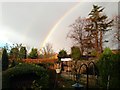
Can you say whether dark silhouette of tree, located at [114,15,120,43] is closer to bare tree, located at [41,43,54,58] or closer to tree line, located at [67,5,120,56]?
tree line, located at [67,5,120,56]

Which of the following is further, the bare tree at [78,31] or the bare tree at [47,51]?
the bare tree at [47,51]

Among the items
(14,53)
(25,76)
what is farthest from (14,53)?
(25,76)

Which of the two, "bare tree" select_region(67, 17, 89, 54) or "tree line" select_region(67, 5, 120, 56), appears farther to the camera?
"bare tree" select_region(67, 17, 89, 54)

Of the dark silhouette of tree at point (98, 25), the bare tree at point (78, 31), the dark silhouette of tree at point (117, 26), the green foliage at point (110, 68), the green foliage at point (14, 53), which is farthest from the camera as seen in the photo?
the bare tree at point (78, 31)

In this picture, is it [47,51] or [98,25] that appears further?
[47,51]

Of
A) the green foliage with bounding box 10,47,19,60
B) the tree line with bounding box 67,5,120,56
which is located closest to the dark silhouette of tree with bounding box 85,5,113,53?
the tree line with bounding box 67,5,120,56

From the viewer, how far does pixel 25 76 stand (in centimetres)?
1061

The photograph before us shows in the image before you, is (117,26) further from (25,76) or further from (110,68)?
(25,76)

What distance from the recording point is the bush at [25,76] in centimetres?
1038

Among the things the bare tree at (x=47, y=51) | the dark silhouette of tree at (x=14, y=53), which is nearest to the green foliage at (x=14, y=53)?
the dark silhouette of tree at (x=14, y=53)

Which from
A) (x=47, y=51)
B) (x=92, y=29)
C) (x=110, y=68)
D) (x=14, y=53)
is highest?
(x=92, y=29)

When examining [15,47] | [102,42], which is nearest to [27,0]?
[15,47]

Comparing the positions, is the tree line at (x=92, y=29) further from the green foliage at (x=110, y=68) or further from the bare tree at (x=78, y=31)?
the green foliage at (x=110, y=68)

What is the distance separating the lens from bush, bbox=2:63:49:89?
10.4 m
